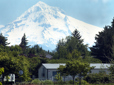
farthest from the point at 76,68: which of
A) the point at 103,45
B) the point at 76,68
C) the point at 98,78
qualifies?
the point at 103,45

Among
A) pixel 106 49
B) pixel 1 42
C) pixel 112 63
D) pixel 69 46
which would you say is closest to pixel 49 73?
pixel 112 63

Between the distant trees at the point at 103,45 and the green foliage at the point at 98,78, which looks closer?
the green foliage at the point at 98,78

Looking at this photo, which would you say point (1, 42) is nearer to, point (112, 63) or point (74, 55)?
point (74, 55)

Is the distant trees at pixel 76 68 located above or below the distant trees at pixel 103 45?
below

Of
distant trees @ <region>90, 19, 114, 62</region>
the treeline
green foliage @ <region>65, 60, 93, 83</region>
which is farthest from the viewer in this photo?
distant trees @ <region>90, 19, 114, 62</region>

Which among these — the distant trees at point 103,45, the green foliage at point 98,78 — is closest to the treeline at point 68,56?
the distant trees at point 103,45

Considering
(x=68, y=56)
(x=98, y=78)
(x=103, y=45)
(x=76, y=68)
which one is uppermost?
(x=103, y=45)

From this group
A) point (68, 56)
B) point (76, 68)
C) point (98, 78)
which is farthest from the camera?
point (68, 56)

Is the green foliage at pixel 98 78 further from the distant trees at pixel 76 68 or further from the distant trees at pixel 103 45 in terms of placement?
the distant trees at pixel 103 45

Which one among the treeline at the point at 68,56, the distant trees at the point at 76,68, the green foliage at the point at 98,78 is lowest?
the green foliage at the point at 98,78

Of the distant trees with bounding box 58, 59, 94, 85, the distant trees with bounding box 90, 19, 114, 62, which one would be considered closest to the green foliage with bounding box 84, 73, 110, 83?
the distant trees with bounding box 58, 59, 94, 85

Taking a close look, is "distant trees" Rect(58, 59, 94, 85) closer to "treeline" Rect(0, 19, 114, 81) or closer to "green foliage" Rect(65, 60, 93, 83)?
"green foliage" Rect(65, 60, 93, 83)

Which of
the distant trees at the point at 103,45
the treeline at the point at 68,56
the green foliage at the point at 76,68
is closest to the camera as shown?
the treeline at the point at 68,56

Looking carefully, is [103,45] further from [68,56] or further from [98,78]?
[98,78]
